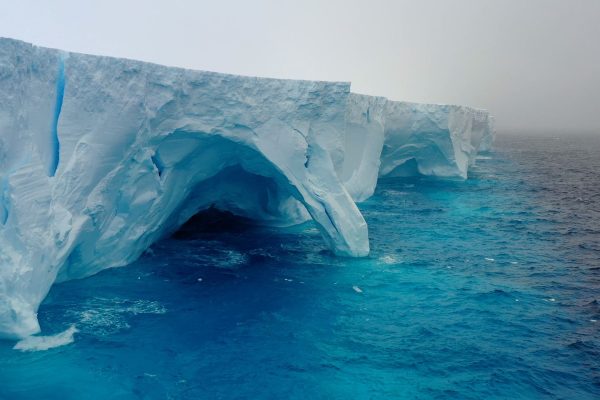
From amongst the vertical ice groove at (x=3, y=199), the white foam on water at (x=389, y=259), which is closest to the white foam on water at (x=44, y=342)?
the vertical ice groove at (x=3, y=199)

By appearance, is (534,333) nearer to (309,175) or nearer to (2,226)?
(309,175)

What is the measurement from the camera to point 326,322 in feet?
30.9

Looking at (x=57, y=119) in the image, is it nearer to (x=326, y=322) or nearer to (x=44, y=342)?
(x=44, y=342)

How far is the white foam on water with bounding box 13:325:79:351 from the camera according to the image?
7871mm

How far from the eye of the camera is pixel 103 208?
34.4ft

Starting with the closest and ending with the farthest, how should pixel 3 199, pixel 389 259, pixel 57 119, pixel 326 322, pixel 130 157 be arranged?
1. pixel 3 199
2. pixel 326 322
3. pixel 57 119
4. pixel 130 157
5. pixel 389 259

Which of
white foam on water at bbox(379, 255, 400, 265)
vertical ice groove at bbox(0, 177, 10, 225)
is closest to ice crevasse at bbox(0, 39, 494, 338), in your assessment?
vertical ice groove at bbox(0, 177, 10, 225)

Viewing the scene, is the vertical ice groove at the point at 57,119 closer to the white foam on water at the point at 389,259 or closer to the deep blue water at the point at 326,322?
the deep blue water at the point at 326,322

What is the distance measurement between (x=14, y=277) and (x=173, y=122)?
16.5ft

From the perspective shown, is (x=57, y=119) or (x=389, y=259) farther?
(x=389, y=259)

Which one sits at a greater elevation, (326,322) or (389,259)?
(389,259)

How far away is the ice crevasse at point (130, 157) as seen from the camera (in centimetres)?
831

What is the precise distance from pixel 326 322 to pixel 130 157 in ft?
18.6

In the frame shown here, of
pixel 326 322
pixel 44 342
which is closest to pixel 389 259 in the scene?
pixel 326 322
